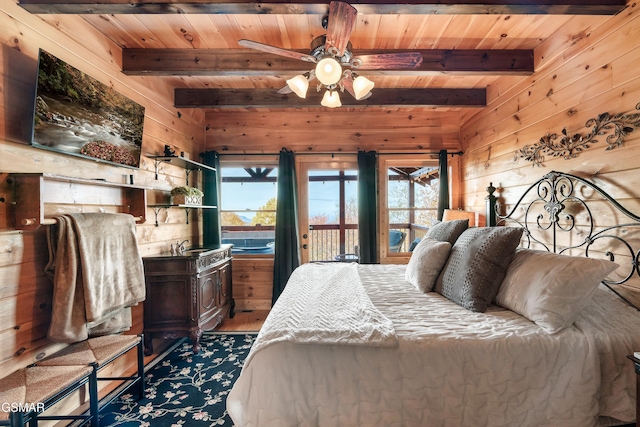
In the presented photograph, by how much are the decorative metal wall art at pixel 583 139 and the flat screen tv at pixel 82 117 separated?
11.0 ft

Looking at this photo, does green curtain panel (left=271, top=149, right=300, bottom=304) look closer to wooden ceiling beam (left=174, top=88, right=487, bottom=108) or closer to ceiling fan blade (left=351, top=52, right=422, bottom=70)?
wooden ceiling beam (left=174, top=88, right=487, bottom=108)

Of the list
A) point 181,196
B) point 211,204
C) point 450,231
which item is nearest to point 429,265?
point 450,231

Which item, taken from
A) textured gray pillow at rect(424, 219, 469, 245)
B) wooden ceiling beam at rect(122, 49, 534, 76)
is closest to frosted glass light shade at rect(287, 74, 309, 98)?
wooden ceiling beam at rect(122, 49, 534, 76)

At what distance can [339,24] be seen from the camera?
1.45m

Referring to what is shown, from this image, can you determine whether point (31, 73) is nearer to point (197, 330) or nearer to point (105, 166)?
point (105, 166)

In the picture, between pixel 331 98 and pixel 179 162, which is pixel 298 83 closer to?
pixel 331 98

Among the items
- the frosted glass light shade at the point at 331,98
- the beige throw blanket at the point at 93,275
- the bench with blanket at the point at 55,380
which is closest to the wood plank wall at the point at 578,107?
the frosted glass light shade at the point at 331,98

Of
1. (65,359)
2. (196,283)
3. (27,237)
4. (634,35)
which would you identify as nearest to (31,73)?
(27,237)

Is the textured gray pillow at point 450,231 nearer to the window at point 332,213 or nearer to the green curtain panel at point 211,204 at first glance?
the window at point 332,213

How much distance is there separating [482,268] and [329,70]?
1.52 metres

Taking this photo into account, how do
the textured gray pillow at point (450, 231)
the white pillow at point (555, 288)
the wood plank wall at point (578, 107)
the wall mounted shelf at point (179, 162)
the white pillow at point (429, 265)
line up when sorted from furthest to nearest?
1. the wall mounted shelf at point (179, 162)
2. the textured gray pillow at point (450, 231)
3. the white pillow at point (429, 265)
4. the wood plank wall at point (578, 107)
5. the white pillow at point (555, 288)

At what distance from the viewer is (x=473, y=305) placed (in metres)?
1.58

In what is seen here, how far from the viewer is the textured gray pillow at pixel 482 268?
161cm

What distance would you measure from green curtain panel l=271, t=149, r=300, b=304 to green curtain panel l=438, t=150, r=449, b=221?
191 centimetres
